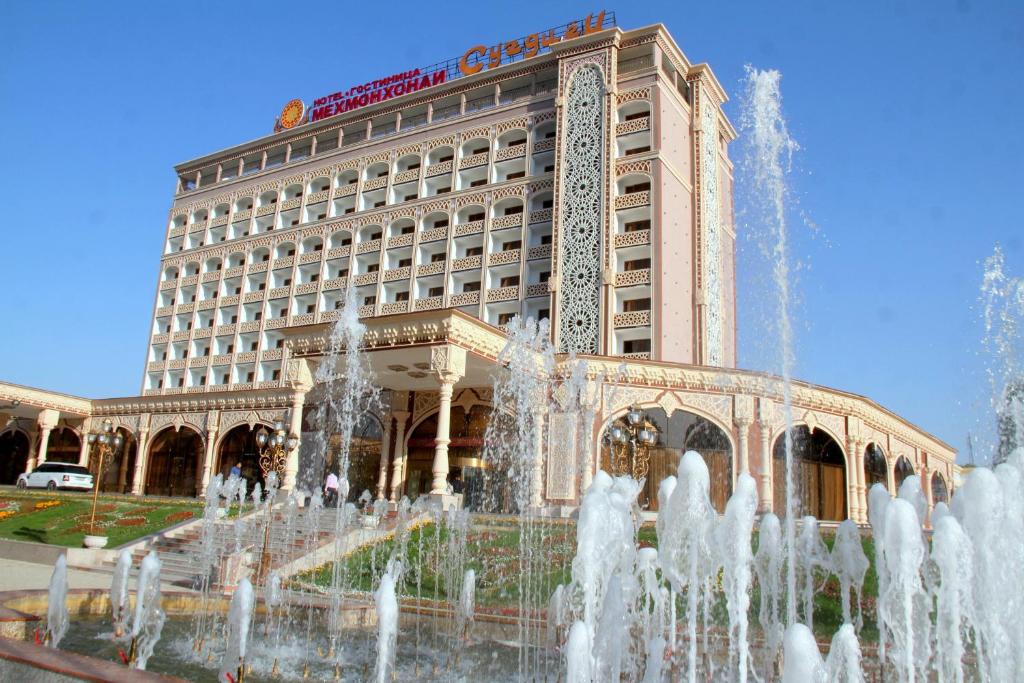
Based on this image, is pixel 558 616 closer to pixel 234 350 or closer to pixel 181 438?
pixel 181 438

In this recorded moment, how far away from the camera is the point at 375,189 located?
38062 millimetres

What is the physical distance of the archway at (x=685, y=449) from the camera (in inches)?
865

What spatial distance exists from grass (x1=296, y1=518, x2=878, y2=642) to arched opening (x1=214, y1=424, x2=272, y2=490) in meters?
18.6

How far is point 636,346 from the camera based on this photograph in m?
29.1

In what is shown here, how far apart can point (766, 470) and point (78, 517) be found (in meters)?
18.7

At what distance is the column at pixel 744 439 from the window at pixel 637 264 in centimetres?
967

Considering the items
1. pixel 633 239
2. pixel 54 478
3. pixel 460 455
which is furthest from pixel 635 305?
pixel 54 478

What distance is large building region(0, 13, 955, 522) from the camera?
2195 cm

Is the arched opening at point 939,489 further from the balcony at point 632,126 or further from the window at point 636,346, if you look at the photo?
the balcony at point 632,126

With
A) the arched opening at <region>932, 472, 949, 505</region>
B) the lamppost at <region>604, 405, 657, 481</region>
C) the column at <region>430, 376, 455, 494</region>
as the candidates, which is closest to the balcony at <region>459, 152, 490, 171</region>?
the lamppost at <region>604, 405, 657, 481</region>

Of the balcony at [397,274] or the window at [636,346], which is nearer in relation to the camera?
the window at [636,346]

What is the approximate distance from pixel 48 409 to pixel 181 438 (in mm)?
5788

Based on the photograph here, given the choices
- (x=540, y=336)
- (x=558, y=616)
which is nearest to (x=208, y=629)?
(x=558, y=616)

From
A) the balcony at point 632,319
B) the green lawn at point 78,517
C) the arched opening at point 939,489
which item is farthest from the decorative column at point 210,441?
the arched opening at point 939,489
